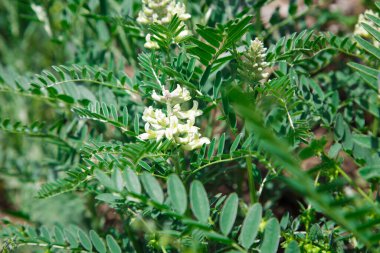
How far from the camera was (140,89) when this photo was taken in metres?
1.56

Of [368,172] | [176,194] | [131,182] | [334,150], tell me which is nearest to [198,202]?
[176,194]

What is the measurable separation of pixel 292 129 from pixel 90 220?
4.14ft

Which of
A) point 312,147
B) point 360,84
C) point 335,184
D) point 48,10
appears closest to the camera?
point 335,184

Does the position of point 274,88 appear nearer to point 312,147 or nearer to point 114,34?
point 312,147

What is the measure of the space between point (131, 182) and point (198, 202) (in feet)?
0.50

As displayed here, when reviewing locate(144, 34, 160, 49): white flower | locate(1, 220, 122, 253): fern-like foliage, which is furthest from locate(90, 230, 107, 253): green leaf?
locate(144, 34, 160, 49): white flower

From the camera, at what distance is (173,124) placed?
123cm

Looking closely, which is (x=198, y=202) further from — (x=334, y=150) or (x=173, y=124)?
(x=334, y=150)

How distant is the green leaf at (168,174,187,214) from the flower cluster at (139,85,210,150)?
0.64 ft

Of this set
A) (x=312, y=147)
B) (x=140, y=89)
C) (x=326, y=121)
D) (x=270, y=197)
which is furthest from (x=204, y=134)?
(x=312, y=147)

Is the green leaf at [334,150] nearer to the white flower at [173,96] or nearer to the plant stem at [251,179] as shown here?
the plant stem at [251,179]

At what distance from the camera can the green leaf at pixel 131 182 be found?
3.46 ft

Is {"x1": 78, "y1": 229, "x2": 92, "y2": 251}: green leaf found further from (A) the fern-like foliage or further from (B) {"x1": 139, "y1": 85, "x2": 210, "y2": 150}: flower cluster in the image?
(B) {"x1": 139, "y1": 85, "x2": 210, "y2": 150}: flower cluster

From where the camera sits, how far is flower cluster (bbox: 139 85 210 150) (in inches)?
48.4
